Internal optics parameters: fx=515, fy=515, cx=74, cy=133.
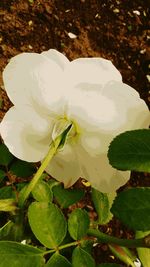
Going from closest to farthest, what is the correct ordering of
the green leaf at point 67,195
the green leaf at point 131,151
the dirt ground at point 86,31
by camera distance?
the green leaf at point 131,151 < the green leaf at point 67,195 < the dirt ground at point 86,31

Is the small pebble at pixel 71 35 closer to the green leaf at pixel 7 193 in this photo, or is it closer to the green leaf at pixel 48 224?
the green leaf at pixel 7 193

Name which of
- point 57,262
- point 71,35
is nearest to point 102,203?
point 57,262

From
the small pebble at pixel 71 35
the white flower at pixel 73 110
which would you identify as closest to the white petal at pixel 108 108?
the white flower at pixel 73 110

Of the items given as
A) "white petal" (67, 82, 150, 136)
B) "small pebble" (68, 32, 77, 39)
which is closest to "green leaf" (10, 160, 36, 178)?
"white petal" (67, 82, 150, 136)

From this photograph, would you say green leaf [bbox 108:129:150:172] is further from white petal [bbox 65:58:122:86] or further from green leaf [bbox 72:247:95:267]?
green leaf [bbox 72:247:95:267]

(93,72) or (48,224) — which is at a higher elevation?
(93,72)

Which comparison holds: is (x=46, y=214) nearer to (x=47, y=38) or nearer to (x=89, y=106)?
(x=89, y=106)

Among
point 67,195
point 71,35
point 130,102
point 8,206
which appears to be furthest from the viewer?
point 71,35

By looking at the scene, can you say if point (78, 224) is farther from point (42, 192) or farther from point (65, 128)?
point (65, 128)

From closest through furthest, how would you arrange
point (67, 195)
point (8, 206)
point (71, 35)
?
point (8, 206) < point (67, 195) < point (71, 35)
